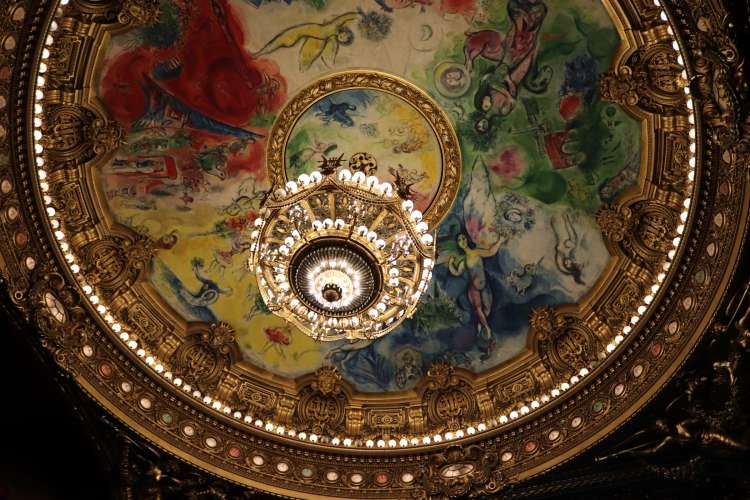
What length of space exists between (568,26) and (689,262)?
380 centimetres

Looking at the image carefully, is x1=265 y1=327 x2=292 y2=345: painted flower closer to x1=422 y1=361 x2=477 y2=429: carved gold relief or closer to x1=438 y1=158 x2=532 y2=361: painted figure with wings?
x1=422 y1=361 x2=477 y2=429: carved gold relief

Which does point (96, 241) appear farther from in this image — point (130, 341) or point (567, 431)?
point (567, 431)

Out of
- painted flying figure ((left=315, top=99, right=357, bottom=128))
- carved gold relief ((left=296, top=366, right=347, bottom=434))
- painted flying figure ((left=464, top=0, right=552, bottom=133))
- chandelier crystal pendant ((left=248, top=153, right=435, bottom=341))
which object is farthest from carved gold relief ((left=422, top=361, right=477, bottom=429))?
painted flying figure ((left=315, top=99, right=357, bottom=128))

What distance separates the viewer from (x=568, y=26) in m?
12.4

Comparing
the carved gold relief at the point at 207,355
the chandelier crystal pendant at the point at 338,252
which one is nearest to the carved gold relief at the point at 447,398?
the chandelier crystal pendant at the point at 338,252

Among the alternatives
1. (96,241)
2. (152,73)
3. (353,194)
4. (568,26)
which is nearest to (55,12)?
(152,73)

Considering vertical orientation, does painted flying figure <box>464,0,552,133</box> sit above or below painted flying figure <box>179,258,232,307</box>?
above

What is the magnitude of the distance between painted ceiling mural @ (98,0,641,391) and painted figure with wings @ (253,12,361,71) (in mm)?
25

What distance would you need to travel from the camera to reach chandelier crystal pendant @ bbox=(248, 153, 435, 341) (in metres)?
11.3

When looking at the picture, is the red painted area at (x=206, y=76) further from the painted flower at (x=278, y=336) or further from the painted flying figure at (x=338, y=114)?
the painted flower at (x=278, y=336)

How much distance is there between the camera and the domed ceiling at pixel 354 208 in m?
11.8

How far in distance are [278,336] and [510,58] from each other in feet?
19.6

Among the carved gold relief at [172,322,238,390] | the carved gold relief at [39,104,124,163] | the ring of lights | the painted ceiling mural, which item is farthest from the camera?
the carved gold relief at [172,322,238,390]

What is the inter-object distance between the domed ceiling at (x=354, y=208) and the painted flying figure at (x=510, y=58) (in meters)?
0.03
